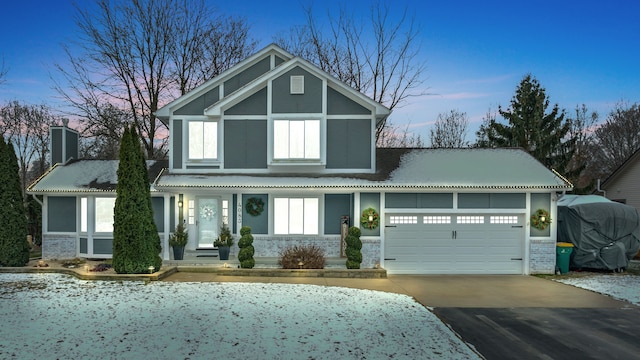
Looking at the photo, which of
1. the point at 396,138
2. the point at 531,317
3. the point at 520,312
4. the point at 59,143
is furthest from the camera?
the point at 396,138

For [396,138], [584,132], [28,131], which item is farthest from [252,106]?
[584,132]

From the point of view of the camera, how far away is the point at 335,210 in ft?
46.8

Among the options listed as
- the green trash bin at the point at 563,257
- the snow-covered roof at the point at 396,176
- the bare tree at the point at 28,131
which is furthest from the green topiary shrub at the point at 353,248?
the bare tree at the point at 28,131

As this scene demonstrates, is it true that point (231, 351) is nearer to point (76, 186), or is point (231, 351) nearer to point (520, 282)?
point (520, 282)

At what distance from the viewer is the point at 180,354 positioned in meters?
5.98

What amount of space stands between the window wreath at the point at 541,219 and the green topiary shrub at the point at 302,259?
24.1 ft

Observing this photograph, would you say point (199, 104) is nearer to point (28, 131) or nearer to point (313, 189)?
point (313, 189)

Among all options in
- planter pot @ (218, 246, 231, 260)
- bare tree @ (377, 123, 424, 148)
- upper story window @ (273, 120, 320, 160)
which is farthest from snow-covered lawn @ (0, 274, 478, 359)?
bare tree @ (377, 123, 424, 148)

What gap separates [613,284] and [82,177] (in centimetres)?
1843

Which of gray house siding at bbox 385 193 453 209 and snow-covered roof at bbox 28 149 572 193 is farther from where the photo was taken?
gray house siding at bbox 385 193 453 209

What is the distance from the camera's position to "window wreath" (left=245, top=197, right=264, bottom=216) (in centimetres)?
1427

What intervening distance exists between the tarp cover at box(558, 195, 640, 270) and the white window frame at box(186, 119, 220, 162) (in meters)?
13.4

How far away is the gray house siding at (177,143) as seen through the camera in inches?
581

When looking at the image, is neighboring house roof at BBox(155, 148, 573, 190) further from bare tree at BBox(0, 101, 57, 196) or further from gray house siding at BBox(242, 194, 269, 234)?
bare tree at BBox(0, 101, 57, 196)
